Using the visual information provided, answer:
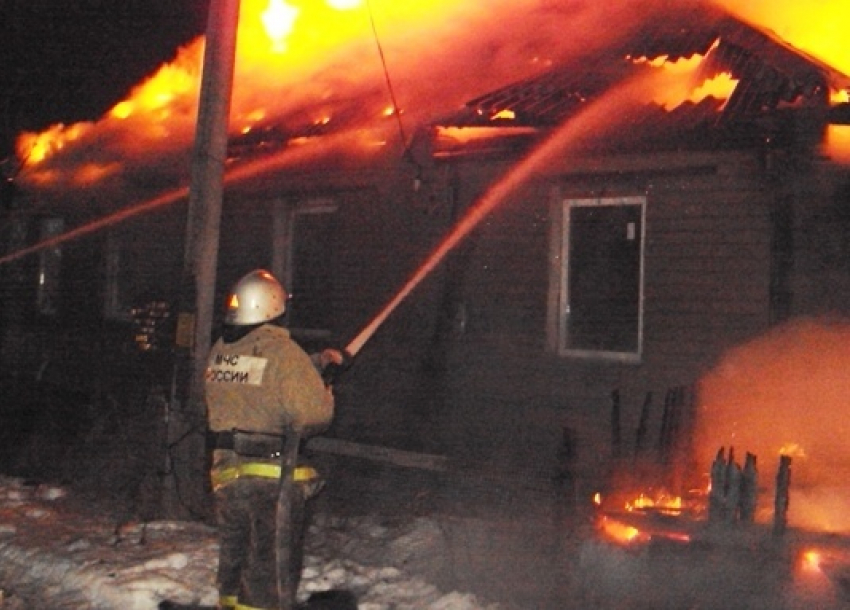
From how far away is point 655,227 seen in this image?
907 cm

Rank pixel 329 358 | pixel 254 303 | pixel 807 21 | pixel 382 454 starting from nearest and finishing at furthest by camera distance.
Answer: pixel 254 303, pixel 329 358, pixel 807 21, pixel 382 454

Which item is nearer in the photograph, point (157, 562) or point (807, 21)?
point (157, 562)

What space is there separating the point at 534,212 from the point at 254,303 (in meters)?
4.66

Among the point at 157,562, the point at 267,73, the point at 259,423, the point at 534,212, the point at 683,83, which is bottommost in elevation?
the point at 157,562

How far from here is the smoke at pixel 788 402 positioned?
26.8 feet

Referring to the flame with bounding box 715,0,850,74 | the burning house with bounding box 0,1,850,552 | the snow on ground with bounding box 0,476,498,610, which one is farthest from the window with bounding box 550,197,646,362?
the snow on ground with bounding box 0,476,498,610

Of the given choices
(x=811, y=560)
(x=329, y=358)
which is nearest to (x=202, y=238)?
(x=329, y=358)

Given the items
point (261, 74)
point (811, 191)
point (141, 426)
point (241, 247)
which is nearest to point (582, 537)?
point (811, 191)

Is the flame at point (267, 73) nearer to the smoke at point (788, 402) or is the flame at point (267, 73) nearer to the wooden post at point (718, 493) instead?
the smoke at point (788, 402)

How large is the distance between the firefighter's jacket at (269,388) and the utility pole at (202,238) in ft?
7.96

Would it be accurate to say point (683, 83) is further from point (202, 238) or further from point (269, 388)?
point (269, 388)

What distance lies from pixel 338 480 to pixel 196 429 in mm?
2889

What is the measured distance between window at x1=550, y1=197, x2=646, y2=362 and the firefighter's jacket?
4.22m

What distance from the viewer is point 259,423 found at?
562 centimetres
